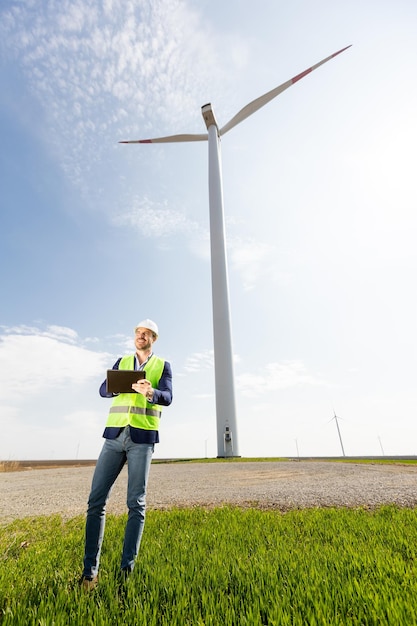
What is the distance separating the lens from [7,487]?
11969 millimetres

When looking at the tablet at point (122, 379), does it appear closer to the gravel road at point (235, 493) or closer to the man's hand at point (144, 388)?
the man's hand at point (144, 388)

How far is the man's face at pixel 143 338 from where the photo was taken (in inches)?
163

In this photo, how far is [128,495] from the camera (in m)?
3.51

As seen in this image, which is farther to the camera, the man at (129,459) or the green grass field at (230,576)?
the man at (129,459)

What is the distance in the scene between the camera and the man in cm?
340

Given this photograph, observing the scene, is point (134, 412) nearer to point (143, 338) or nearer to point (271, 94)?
point (143, 338)

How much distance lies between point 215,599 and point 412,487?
8.29 metres

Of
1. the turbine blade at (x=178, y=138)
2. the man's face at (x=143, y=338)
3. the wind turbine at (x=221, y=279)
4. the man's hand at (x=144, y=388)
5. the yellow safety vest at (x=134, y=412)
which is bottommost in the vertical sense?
the yellow safety vest at (x=134, y=412)

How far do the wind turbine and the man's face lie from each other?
2236cm

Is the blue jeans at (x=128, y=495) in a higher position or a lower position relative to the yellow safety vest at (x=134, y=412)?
lower

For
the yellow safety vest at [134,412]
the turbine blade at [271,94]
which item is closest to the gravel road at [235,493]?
the yellow safety vest at [134,412]

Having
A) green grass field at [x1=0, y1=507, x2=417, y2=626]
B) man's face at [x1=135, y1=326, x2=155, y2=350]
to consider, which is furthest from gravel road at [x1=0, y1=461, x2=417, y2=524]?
man's face at [x1=135, y1=326, x2=155, y2=350]

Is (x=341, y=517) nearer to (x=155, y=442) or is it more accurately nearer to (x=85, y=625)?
(x=155, y=442)

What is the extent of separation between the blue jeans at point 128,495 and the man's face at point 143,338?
97 cm
